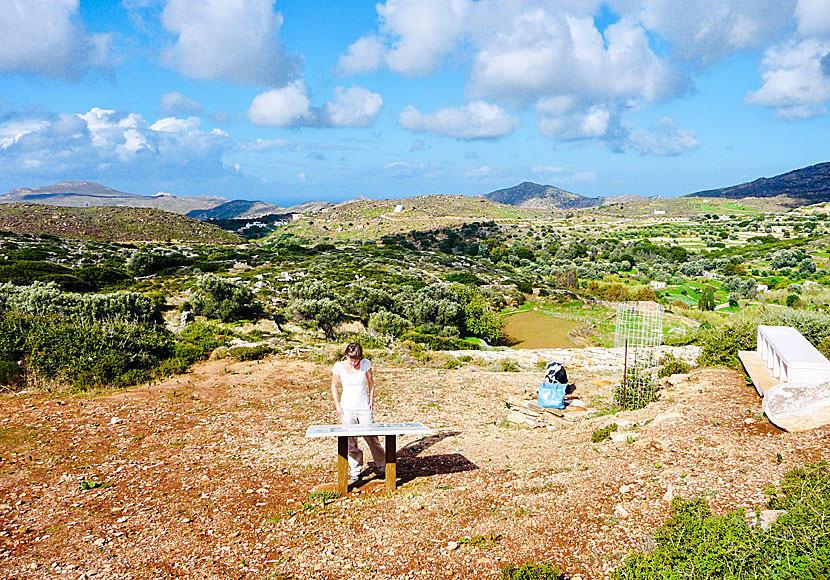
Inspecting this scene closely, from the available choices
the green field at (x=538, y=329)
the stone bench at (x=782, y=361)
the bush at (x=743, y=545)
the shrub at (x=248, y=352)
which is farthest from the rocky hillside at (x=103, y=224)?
the bush at (x=743, y=545)

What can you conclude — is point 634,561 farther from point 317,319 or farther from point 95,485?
point 317,319

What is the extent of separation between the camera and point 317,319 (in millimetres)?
19484

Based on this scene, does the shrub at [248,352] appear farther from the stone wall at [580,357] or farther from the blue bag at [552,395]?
the blue bag at [552,395]

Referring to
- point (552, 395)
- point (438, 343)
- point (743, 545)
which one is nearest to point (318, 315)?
point (438, 343)

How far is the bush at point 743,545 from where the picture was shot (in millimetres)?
3195

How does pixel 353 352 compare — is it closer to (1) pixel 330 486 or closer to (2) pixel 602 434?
(1) pixel 330 486

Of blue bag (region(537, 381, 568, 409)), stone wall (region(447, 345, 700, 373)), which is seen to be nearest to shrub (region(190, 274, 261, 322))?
stone wall (region(447, 345, 700, 373))

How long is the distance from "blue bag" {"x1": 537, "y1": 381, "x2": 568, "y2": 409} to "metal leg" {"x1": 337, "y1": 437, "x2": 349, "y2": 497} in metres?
4.82

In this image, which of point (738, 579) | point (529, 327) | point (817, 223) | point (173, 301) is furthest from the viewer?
point (817, 223)

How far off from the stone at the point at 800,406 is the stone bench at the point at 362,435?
444cm

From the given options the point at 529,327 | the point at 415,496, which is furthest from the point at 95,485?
the point at 529,327

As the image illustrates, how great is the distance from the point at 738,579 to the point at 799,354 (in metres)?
5.53

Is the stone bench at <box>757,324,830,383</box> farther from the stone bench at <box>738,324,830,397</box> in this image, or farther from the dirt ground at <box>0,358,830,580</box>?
the dirt ground at <box>0,358,830,580</box>

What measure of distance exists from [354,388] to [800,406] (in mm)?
5373
